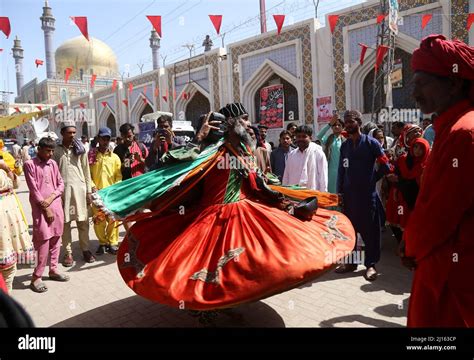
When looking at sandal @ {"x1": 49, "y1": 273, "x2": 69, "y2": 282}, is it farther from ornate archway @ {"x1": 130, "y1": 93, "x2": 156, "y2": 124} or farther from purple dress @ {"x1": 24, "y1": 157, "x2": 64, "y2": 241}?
ornate archway @ {"x1": 130, "y1": 93, "x2": 156, "y2": 124}

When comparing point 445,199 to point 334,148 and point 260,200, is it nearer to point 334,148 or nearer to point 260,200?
point 260,200

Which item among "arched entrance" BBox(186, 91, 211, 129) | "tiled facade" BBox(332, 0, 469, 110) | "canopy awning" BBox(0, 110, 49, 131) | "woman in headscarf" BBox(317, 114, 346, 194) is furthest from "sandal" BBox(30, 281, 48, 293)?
"arched entrance" BBox(186, 91, 211, 129)

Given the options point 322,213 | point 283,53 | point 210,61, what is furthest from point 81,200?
point 210,61

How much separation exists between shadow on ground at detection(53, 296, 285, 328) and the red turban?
223 centimetres

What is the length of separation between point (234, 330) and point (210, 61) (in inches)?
671

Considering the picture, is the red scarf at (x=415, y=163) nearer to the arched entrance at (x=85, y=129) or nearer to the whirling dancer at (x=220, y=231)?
the whirling dancer at (x=220, y=231)

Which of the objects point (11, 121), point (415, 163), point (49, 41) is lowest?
point (415, 163)

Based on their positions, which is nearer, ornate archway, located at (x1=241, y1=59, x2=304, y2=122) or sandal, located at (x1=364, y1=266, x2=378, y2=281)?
sandal, located at (x1=364, y1=266, x2=378, y2=281)

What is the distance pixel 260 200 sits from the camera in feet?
10.3

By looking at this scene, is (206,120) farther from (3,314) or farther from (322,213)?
(3,314)

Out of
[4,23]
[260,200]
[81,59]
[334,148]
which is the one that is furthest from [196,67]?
[81,59]

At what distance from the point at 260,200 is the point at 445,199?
174 centimetres

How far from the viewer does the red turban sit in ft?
5.30

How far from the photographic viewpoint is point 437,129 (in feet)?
5.55
